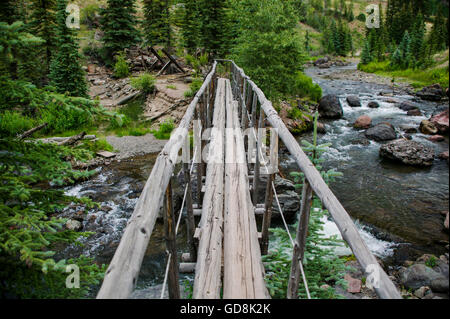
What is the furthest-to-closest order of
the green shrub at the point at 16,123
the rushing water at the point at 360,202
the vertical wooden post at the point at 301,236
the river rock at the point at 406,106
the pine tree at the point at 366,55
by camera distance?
the pine tree at the point at 366,55
the river rock at the point at 406,106
the green shrub at the point at 16,123
the rushing water at the point at 360,202
the vertical wooden post at the point at 301,236

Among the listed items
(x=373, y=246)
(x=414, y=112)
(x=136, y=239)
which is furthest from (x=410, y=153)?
(x=136, y=239)

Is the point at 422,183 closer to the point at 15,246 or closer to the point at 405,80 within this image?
the point at 15,246

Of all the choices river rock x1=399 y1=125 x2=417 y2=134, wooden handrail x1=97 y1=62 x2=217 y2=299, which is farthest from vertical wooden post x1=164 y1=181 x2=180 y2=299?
river rock x1=399 y1=125 x2=417 y2=134

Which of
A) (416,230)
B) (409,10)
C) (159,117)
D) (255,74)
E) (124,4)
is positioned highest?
(409,10)

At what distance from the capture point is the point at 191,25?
2464cm

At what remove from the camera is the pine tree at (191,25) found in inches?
970

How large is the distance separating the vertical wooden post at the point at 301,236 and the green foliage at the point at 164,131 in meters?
12.4

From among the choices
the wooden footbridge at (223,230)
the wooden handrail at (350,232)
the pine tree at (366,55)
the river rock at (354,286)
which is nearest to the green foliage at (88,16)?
the wooden footbridge at (223,230)

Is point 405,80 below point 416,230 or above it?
above

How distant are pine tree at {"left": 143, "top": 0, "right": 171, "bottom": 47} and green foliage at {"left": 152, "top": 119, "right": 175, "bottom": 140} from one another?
594 inches

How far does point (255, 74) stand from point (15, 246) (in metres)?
15.2

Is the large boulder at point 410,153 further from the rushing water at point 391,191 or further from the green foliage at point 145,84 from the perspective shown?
the green foliage at point 145,84

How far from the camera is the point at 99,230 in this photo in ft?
25.8
